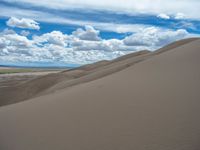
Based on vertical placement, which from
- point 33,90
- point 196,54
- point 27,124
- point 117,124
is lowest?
point 33,90

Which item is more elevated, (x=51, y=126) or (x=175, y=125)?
(x=175, y=125)

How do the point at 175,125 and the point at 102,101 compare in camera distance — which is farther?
the point at 102,101

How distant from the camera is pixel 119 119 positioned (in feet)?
19.4

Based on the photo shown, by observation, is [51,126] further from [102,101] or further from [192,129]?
[192,129]

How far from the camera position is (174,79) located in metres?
8.91

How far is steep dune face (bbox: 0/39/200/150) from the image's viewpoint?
479 centimetres

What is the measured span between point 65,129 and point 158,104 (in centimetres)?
251

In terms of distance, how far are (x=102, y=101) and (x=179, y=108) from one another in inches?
98.2

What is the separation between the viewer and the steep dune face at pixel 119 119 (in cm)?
479

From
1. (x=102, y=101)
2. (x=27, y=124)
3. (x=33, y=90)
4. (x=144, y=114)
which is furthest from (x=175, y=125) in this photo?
(x=33, y=90)

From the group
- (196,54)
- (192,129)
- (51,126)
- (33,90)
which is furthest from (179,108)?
(33,90)

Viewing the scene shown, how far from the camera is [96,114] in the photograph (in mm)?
6551

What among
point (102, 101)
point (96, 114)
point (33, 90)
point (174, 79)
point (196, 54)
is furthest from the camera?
point (33, 90)

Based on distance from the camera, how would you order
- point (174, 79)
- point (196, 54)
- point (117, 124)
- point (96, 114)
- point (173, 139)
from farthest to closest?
point (196, 54) < point (174, 79) < point (96, 114) < point (117, 124) < point (173, 139)
